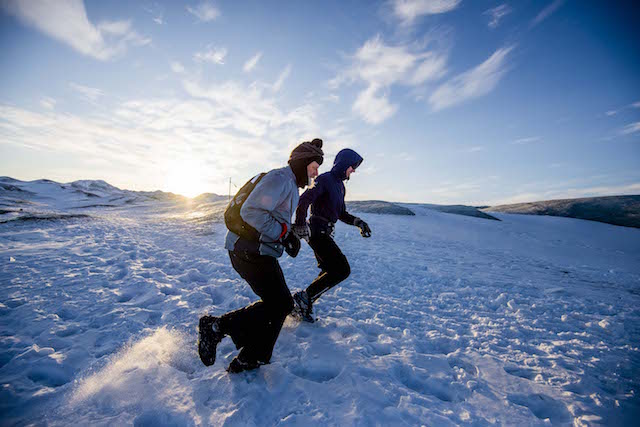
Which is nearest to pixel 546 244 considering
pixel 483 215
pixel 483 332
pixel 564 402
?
pixel 483 215

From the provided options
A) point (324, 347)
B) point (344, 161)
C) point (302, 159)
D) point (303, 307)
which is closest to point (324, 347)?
point (324, 347)

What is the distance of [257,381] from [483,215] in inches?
913

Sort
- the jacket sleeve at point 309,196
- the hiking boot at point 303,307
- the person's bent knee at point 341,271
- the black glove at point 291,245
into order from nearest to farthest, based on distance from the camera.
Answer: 1. the black glove at point 291,245
2. the jacket sleeve at point 309,196
3. the hiking boot at point 303,307
4. the person's bent knee at point 341,271

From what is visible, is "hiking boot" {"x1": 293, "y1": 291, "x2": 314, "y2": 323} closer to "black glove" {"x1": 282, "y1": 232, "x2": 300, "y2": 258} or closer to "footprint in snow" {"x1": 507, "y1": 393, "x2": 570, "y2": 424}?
"black glove" {"x1": 282, "y1": 232, "x2": 300, "y2": 258}

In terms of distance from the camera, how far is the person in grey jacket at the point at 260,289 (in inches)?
104

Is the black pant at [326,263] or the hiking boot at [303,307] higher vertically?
the black pant at [326,263]

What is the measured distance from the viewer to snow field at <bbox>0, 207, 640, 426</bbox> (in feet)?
7.63

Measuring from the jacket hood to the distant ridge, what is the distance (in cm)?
2728

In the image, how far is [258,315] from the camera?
2732mm

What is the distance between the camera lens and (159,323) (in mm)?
3754

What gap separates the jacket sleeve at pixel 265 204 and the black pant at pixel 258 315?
1.09 ft

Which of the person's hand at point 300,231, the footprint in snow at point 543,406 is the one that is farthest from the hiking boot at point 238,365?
the footprint in snow at point 543,406

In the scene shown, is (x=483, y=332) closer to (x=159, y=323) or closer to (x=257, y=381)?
(x=257, y=381)

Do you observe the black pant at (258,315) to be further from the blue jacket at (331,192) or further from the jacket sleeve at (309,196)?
the blue jacket at (331,192)
